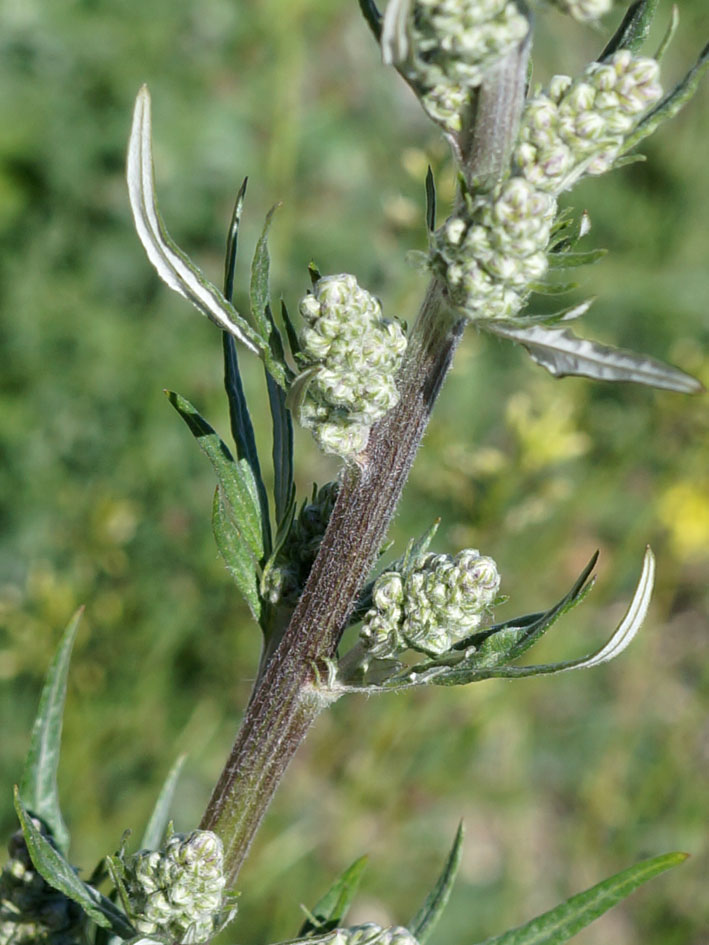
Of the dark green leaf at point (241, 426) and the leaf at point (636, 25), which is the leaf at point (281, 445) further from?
the leaf at point (636, 25)

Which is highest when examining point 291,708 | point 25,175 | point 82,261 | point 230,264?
point 230,264

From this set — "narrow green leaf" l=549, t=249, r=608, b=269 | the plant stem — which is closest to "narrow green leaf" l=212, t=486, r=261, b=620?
the plant stem

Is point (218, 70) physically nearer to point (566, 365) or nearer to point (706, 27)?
point (706, 27)

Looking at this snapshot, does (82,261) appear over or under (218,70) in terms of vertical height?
under

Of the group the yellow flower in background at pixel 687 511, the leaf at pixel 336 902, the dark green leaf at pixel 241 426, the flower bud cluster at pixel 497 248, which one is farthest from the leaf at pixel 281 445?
the yellow flower in background at pixel 687 511

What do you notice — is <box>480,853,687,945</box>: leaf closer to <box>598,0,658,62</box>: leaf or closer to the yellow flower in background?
<box>598,0,658,62</box>: leaf

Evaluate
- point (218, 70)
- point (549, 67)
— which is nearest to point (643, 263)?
point (549, 67)
